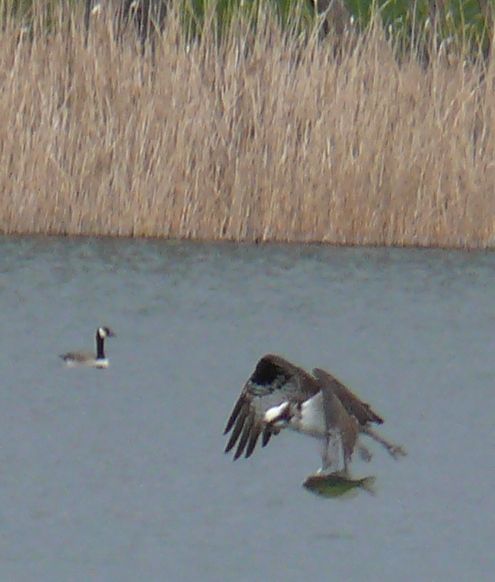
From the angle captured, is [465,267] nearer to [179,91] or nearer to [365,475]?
[179,91]

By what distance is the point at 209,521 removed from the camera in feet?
22.8

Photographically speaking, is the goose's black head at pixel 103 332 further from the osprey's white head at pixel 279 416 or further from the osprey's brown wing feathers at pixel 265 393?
the osprey's white head at pixel 279 416

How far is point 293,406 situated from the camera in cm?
672

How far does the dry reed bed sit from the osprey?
4597mm

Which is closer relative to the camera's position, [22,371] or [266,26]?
[22,371]

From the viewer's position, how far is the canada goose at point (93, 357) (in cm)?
933

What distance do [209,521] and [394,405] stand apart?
6.91ft

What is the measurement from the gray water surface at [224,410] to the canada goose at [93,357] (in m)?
0.05

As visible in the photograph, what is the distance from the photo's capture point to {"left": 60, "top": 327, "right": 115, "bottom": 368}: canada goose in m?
9.33

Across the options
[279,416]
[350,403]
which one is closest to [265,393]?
[279,416]

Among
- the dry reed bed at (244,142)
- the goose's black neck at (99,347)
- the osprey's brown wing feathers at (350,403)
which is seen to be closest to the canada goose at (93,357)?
the goose's black neck at (99,347)

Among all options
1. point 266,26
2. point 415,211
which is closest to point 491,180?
point 415,211

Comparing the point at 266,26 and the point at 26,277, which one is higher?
the point at 266,26

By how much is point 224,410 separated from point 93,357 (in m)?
1.02
